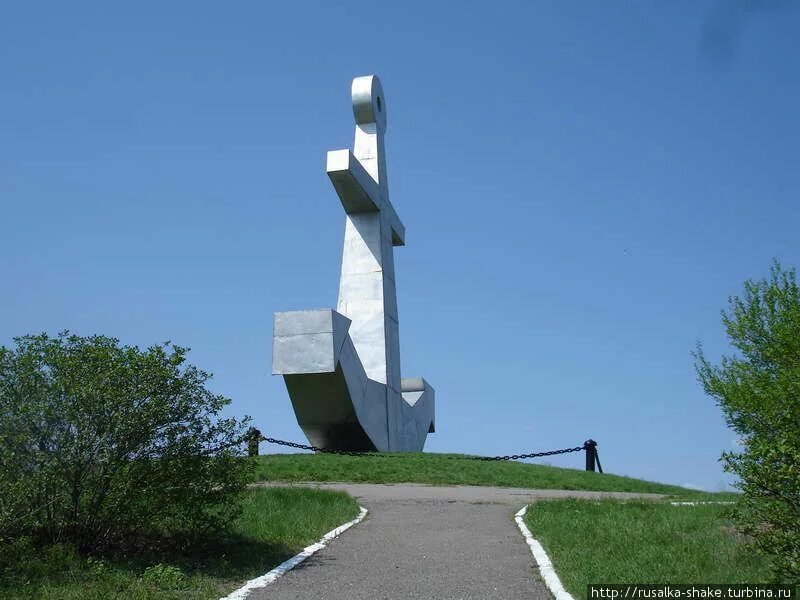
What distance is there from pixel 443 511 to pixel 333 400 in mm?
9364

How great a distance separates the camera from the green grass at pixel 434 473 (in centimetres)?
1658

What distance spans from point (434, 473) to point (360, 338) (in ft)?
24.6

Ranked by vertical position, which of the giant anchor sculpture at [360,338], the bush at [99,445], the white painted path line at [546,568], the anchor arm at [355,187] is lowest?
the white painted path line at [546,568]

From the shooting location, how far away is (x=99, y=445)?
7633 millimetres

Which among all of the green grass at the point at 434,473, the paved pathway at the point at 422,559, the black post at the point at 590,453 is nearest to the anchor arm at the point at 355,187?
the green grass at the point at 434,473

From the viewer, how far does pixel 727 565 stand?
699 centimetres

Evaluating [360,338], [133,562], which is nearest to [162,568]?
[133,562]

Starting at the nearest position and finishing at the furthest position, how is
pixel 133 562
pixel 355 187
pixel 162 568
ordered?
pixel 162 568
pixel 133 562
pixel 355 187

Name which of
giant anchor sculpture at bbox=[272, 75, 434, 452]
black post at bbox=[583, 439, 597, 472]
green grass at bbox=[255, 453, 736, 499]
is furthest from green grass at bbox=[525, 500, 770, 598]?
black post at bbox=[583, 439, 597, 472]

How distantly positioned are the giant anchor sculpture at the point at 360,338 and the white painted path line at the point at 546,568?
1005cm

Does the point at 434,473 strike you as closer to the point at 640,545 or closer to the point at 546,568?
the point at 640,545

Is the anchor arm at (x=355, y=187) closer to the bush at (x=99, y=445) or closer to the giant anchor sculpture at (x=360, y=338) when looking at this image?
the giant anchor sculpture at (x=360, y=338)

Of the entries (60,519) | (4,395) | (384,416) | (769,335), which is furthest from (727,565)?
(384,416)

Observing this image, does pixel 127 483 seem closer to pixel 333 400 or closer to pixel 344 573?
pixel 344 573
